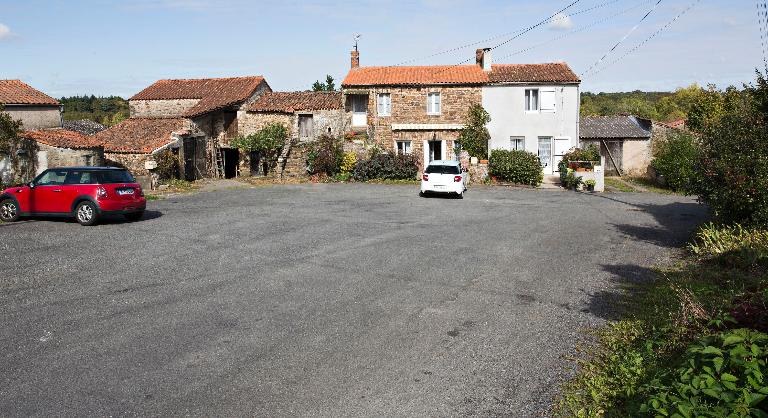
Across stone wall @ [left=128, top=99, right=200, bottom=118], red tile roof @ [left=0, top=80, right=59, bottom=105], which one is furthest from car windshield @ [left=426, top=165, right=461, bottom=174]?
red tile roof @ [left=0, top=80, right=59, bottom=105]

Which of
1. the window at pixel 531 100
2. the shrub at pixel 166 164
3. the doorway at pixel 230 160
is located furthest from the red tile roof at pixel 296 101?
the window at pixel 531 100

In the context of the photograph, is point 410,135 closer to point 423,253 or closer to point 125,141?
point 125,141

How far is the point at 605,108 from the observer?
7512cm

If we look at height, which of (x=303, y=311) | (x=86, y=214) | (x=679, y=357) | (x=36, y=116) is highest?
(x=36, y=116)

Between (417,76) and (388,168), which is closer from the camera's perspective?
(388,168)

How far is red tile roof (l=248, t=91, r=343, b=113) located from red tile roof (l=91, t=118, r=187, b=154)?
5.43 metres

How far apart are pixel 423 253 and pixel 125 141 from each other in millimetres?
23552

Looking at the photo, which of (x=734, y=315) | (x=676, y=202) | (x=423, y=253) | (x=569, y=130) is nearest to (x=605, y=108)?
(x=569, y=130)

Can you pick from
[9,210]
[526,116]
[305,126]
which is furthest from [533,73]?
[9,210]

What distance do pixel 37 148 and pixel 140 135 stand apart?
587cm

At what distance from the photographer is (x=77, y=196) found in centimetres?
1587

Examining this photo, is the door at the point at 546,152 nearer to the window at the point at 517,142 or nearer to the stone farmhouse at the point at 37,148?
the window at the point at 517,142

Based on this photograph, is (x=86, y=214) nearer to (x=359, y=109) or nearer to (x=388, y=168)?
(x=388, y=168)

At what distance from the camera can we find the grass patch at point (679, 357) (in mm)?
4508
